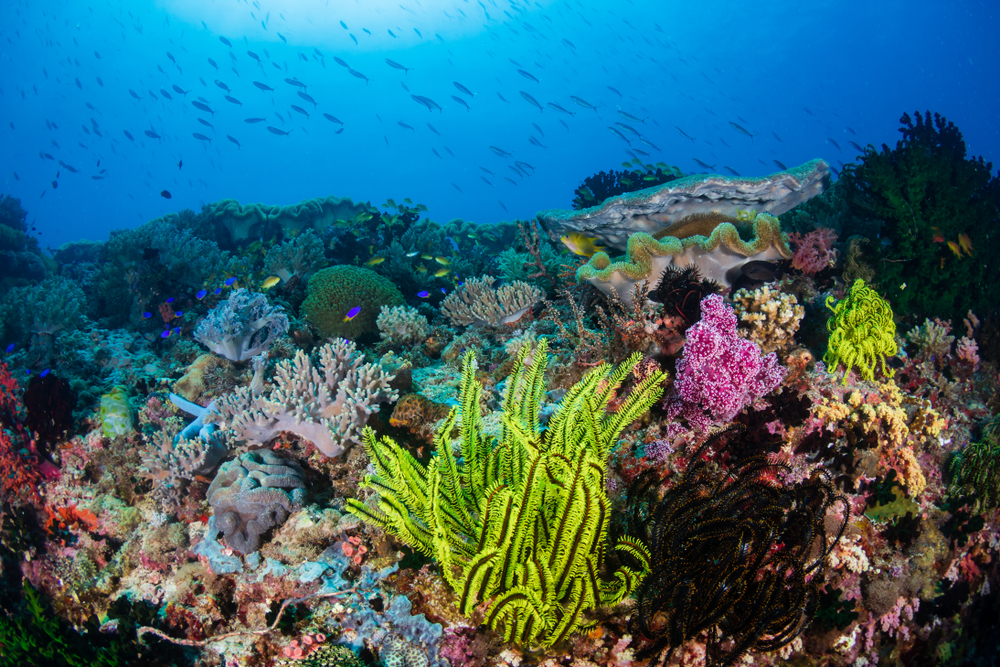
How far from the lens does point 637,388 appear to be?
3.11 metres

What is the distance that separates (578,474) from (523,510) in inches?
13.5

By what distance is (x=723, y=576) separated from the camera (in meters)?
2.54

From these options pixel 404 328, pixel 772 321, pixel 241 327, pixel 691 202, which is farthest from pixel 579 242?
pixel 241 327

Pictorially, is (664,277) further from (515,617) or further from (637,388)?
(515,617)

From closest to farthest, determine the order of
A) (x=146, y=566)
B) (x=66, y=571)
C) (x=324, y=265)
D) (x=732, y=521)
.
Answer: (x=732, y=521) < (x=146, y=566) < (x=66, y=571) < (x=324, y=265)

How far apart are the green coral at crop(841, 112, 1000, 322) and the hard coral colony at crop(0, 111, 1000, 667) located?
0.07m

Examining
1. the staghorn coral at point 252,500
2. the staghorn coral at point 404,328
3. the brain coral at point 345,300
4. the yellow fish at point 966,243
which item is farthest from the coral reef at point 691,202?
the staghorn coral at point 252,500

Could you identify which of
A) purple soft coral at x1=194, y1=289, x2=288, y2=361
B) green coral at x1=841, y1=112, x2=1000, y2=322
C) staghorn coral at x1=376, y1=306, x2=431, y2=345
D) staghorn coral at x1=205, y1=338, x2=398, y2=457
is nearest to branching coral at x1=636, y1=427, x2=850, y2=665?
staghorn coral at x1=205, y1=338, x2=398, y2=457

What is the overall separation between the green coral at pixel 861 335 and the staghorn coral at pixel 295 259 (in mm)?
10423

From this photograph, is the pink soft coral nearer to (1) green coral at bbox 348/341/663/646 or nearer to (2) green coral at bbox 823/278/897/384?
(2) green coral at bbox 823/278/897/384

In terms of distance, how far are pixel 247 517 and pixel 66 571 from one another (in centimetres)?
248

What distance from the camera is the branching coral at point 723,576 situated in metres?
2.44

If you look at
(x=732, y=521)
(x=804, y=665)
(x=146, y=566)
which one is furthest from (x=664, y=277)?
(x=146, y=566)

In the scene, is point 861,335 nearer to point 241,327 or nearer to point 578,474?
point 578,474
